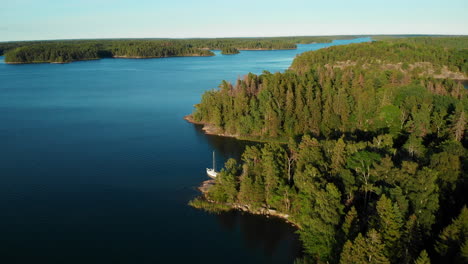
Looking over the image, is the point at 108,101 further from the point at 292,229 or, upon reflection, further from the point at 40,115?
the point at 292,229

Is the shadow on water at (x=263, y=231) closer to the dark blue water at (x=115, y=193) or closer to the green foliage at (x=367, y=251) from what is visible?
the dark blue water at (x=115, y=193)

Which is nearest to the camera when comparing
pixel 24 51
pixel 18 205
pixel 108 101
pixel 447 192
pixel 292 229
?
pixel 447 192

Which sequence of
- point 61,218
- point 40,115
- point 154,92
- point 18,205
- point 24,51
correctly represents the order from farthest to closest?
point 24,51 → point 154,92 → point 40,115 → point 18,205 → point 61,218

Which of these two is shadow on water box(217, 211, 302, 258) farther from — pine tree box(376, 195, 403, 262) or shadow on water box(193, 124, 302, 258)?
pine tree box(376, 195, 403, 262)

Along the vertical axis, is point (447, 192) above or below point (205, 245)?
above

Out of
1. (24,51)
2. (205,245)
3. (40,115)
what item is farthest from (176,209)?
(24,51)

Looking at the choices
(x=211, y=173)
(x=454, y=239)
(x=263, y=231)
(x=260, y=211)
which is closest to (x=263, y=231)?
(x=263, y=231)
